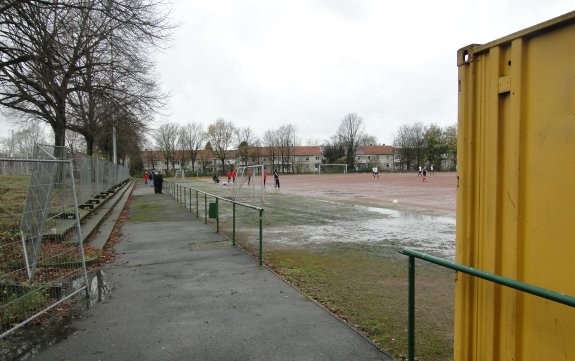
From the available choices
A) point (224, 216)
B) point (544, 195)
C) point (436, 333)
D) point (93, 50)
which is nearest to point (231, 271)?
point (436, 333)

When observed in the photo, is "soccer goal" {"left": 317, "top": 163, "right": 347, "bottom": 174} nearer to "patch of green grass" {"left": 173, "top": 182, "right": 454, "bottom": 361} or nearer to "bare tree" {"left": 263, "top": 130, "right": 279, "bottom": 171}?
"bare tree" {"left": 263, "top": 130, "right": 279, "bottom": 171}

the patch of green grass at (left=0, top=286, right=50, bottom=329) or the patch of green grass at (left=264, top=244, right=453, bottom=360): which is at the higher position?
the patch of green grass at (left=0, top=286, right=50, bottom=329)

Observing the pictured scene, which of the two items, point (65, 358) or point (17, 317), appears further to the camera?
point (17, 317)

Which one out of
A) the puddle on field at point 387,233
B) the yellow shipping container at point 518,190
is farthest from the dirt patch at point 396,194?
the yellow shipping container at point 518,190

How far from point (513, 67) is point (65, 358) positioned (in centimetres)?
421

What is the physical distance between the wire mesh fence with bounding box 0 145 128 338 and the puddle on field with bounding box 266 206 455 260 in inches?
186

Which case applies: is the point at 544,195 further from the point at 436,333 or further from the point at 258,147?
the point at 258,147

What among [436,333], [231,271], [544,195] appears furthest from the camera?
[231,271]

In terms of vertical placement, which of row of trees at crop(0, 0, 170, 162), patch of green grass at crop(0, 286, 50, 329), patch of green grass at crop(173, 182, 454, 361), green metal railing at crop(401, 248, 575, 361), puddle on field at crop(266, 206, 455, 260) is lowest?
puddle on field at crop(266, 206, 455, 260)

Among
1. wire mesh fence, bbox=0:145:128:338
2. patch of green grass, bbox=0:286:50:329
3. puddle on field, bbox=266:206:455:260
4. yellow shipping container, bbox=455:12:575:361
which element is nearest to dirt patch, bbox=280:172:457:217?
puddle on field, bbox=266:206:455:260

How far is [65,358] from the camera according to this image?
378 centimetres

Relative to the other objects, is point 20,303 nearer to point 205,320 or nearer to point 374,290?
point 205,320

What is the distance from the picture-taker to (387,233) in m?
11.1

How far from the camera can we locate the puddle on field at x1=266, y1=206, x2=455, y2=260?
31.1 feet
